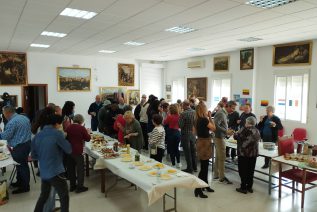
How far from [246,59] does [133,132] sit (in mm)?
6122

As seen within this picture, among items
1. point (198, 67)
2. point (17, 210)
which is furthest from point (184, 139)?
point (198, 67)

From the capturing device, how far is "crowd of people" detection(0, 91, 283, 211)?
327cm

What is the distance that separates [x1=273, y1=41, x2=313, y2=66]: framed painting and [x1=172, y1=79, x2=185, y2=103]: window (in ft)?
17.1

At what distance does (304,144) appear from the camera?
454 centimetres

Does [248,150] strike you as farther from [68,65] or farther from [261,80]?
[68,65]

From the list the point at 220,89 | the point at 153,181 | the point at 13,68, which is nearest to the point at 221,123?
the point at 153,181

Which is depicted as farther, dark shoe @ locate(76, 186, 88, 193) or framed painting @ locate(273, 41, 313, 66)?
framed painting @ locate(273, 41, 313, 66)

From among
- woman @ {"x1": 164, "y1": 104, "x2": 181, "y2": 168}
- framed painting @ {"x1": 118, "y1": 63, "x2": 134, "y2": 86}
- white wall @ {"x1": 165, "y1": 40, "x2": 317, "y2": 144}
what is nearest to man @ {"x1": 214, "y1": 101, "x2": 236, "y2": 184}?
woman @ {"x1": 164, "y1": 104, "x2": 181, "y2": 168}

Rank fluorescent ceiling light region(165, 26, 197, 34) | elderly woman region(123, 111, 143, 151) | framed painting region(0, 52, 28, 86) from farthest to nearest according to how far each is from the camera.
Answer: framed painting region(0, 52, 28, 86), fluorescent ceiling light region(165, 26, 197, 34), elderly woman region(123, 111, 143, 151)

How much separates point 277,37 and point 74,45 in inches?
254

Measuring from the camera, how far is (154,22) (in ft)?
18.2

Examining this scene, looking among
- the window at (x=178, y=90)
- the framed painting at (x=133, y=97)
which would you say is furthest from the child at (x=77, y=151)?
the window at (x=178, y=90)

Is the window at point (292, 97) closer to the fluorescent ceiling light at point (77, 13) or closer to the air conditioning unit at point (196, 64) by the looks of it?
the air conditioning unit at point (196, 64)

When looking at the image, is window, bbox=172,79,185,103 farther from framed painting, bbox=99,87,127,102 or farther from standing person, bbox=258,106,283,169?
standing person, bbox=258,106,283,169
